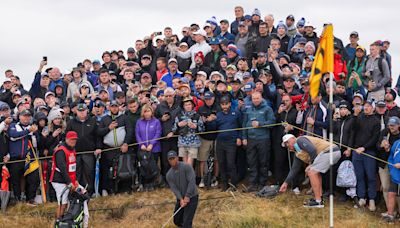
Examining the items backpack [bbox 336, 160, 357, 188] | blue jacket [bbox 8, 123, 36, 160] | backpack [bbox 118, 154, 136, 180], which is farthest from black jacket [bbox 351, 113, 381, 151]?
blue jacket [bbox 8, 123, 36, 160]

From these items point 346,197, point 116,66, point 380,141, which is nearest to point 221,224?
point 346,197

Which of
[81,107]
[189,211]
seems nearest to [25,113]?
[81,107]

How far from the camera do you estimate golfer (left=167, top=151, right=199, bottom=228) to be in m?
14.4

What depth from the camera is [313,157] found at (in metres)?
14.8

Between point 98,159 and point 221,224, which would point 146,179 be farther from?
point 221,224

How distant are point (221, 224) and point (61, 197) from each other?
391cm

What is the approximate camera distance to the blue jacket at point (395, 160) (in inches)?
553

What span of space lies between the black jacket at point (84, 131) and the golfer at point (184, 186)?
10.5 ft

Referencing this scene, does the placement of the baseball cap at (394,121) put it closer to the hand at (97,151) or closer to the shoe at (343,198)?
the shoe at (343,198)

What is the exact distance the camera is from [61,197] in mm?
15070

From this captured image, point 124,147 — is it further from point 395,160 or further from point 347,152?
point 395,160

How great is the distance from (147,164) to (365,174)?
558cm

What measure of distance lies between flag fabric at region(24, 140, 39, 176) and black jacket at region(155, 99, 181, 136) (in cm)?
350

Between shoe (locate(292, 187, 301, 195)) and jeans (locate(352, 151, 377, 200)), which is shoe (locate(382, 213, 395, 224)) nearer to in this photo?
jeans (locate(352, 151, 377, 200))
